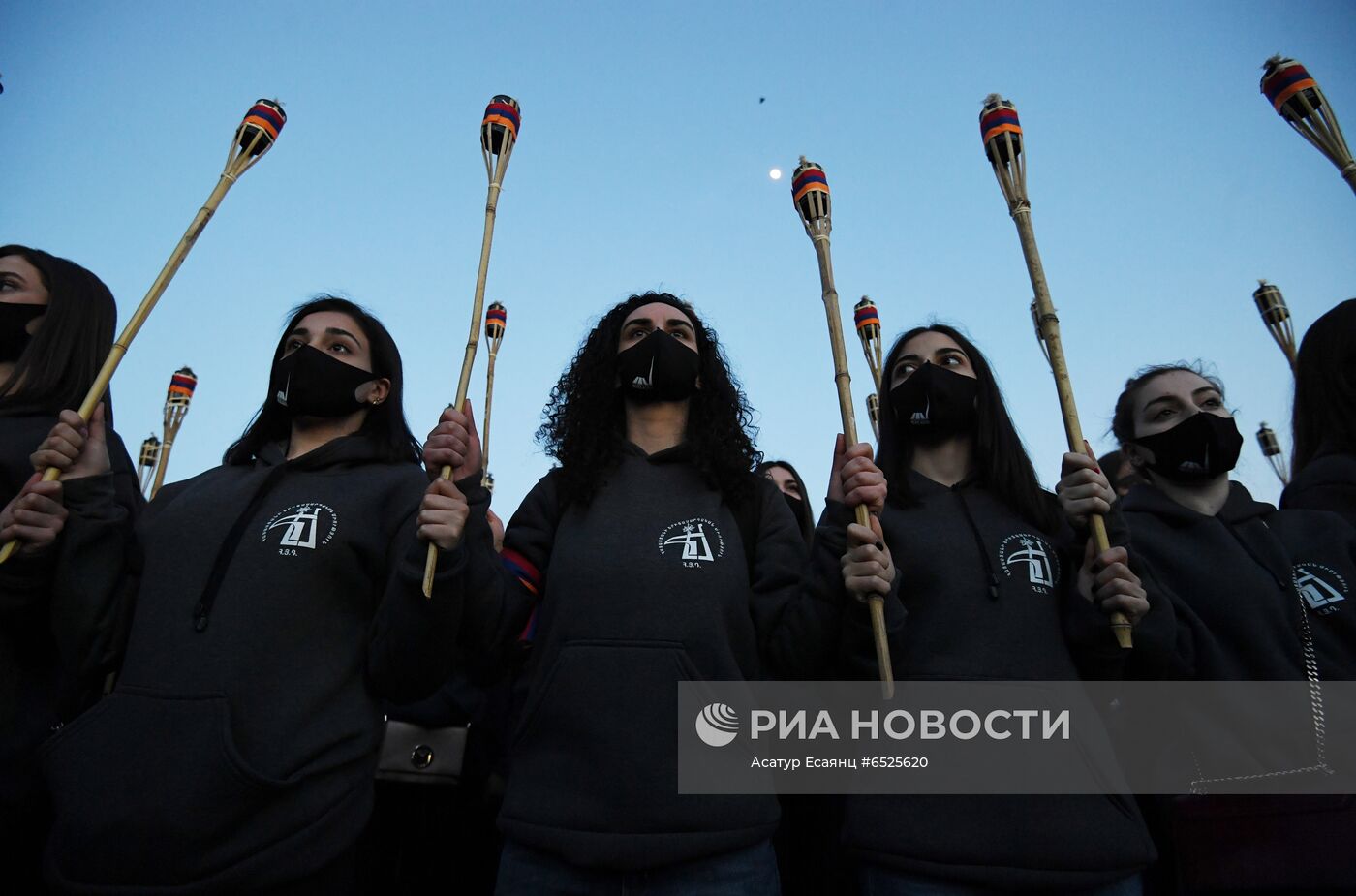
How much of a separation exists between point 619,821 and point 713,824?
0.31 m

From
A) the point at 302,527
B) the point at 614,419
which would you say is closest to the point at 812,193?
the point at 614,419

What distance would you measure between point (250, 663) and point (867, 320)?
371 centimetres

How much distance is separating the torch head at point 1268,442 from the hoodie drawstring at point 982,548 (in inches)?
292

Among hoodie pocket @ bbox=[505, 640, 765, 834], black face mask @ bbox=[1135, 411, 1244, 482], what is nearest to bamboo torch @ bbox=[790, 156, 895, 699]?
hoodie pocket @ bbox=[505, 640, 765, 834]

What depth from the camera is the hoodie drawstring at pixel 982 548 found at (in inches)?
118

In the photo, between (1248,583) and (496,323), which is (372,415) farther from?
(1248,583)

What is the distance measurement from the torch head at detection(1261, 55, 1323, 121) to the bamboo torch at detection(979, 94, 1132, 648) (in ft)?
4.84

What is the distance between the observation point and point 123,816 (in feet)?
7.72

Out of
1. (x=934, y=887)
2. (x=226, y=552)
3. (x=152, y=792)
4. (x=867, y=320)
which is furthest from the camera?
(x=867, y=320)

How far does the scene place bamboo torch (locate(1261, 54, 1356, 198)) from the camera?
11.9 feet

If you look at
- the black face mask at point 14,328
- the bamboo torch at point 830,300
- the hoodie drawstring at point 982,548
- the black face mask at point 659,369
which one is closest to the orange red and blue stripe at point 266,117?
the black face mask at point 14,328

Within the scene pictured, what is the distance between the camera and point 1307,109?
3.68 meters

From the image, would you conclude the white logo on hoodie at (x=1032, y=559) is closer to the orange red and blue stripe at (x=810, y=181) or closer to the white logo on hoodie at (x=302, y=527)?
the orange red and blue stripe at (x=810, y=181)

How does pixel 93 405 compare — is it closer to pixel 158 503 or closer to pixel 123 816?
pixel 158 503
